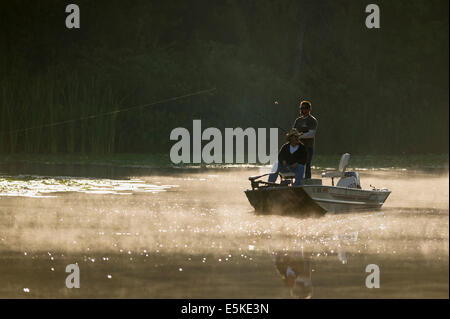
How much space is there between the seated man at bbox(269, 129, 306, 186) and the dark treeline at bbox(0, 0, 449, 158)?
2259 centimetres

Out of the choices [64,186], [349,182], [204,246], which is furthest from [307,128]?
[204,246]

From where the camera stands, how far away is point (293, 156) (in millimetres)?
20938

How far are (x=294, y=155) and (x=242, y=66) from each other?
38.6 m

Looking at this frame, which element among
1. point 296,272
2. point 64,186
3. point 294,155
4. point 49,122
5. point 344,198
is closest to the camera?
point 296,272

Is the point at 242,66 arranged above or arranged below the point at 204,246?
above

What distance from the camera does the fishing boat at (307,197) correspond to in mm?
19844

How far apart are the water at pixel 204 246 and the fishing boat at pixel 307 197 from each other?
0.93 ft

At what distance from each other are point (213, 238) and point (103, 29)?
47796 mm

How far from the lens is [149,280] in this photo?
39.2 ft

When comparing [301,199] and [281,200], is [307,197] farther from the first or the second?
[281,200]

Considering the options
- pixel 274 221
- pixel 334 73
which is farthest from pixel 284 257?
pixel 334 73

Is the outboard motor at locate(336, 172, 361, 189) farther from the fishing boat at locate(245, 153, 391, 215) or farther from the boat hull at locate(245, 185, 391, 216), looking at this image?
the boat hull at locate(245, 185, 391, 216)

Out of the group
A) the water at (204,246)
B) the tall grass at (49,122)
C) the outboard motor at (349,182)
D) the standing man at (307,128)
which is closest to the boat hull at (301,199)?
the water at (204,246)

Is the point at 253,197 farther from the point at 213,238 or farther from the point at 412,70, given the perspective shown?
the point at 412,70
